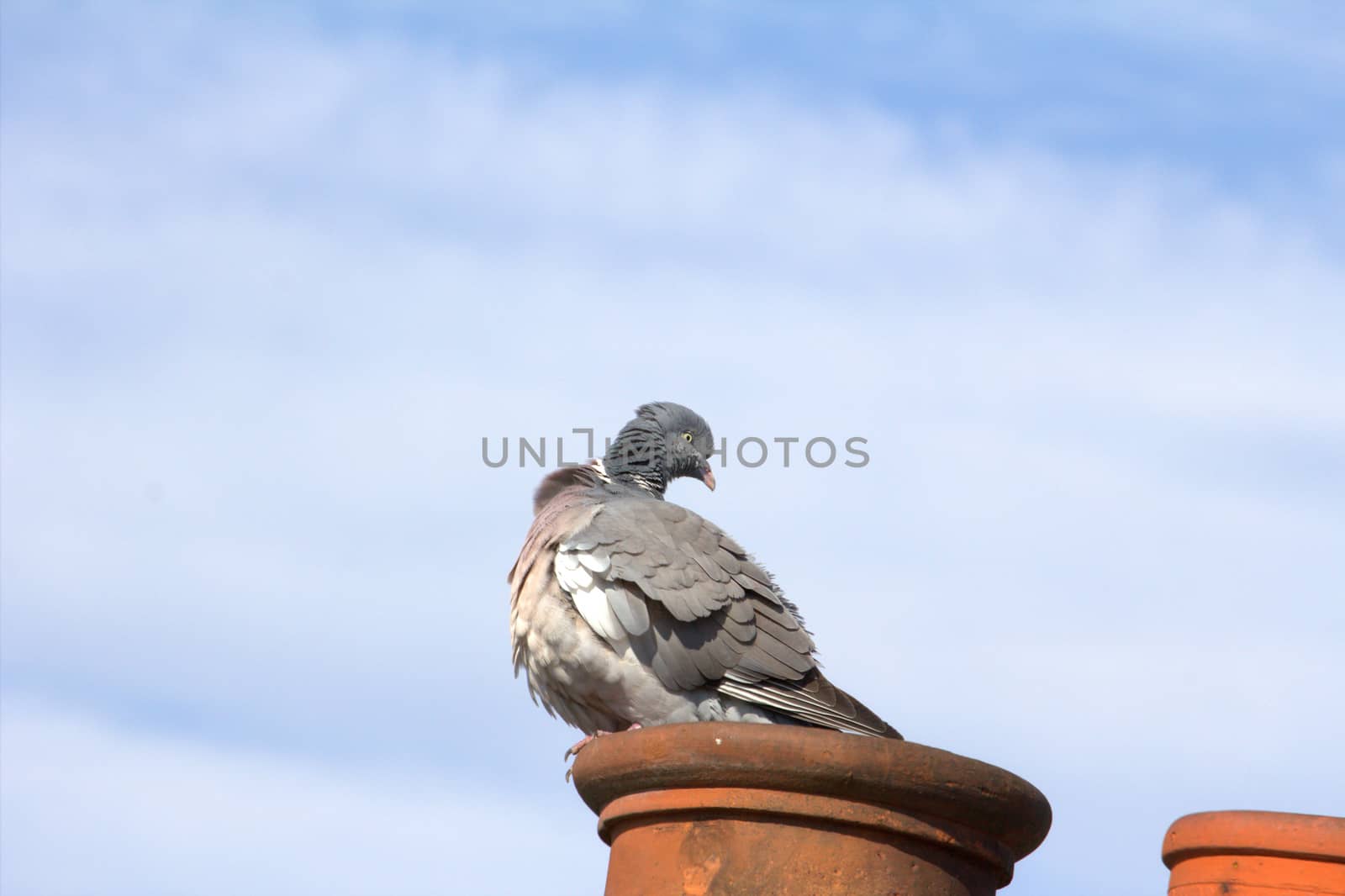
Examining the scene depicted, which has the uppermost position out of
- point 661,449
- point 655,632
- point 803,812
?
point 661,449

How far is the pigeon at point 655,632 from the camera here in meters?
7.25

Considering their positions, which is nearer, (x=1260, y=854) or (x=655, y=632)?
(x=1260, y=854)

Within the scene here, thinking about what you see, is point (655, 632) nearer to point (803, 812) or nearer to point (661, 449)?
point (661, 449)

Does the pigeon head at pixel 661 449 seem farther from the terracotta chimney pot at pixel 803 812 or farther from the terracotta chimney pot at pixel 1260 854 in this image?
the terracotta chimney pot at pixel 1260 854

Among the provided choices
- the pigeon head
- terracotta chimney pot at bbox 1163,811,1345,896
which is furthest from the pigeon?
terracotta chimney pot at bbox 1163,811,1345,896

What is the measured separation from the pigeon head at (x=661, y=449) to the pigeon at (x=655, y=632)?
0.85m

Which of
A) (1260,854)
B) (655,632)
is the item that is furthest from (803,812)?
(655,632)

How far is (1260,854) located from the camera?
186 inches

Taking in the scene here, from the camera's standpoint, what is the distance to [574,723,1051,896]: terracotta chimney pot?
→ 15.5ft

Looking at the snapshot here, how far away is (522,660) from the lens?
775 cm

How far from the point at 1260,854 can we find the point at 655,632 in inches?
122

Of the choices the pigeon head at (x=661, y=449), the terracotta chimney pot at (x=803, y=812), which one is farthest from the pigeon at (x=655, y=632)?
the terracotta chimney pot at (x=803, y=812)

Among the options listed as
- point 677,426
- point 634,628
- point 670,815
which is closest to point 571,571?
point 634,628

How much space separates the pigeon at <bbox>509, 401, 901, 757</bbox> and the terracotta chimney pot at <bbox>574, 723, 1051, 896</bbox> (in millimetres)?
2100
